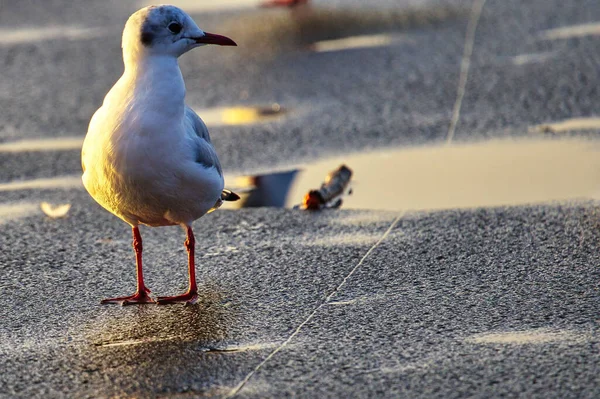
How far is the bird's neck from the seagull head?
44 mm

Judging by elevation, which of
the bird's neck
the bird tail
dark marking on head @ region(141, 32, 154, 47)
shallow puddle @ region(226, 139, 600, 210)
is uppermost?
dark marking on head @ region(141, 32, 154, 47)

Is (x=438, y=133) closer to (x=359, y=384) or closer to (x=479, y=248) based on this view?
(x=479, y=248)

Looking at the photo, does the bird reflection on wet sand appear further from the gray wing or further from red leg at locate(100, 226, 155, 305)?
the gray wing

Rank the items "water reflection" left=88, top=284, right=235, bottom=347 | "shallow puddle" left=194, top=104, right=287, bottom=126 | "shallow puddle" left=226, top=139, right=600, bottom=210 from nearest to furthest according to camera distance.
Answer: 1. "water reflection" left=88, top=284, right=235, bottom=347
2. "shallow puddle" left=226, top=139, right=600, bottom=210
3. "shallow puddle" left=194, top=104, right=287, bottom=126

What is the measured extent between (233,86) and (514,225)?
4346 mm

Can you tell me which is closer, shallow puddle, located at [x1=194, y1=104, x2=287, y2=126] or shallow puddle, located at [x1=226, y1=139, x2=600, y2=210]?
shallow puddle, located at [x1=226, y1=139, x2=600, y2=210]

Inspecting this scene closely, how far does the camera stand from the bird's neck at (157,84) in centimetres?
487

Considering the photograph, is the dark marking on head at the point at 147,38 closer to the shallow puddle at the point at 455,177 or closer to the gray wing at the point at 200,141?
the gray wing at the point at 200,141

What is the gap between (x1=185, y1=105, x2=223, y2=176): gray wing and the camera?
5.12 meters

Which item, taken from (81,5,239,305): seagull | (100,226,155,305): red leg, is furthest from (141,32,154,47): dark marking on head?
(100,226,155,305): red leg

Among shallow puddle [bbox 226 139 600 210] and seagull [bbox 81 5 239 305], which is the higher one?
seagull [bbox 81 5 239 305]

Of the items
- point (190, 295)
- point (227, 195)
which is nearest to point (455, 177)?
point (227, 195)

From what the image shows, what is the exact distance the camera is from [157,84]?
4.91m

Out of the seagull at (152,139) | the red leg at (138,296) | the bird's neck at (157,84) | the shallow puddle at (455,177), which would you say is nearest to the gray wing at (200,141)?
the seagull at (152,139)
